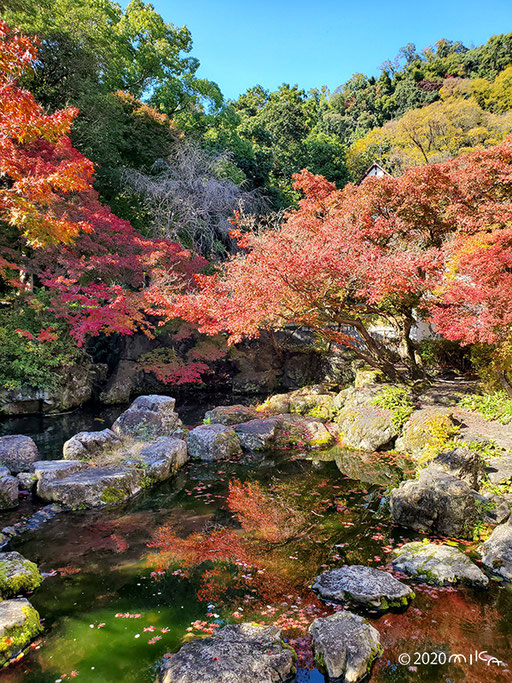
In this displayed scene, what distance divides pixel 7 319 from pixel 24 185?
6293 mm

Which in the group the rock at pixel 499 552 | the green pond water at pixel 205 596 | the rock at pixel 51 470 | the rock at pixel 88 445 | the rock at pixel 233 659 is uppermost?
the rock at pixel 88 445

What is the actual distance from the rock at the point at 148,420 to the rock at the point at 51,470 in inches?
68.5

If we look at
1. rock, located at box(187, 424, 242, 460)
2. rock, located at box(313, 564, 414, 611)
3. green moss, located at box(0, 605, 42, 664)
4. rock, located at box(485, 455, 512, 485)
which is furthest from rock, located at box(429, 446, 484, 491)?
green moss, located at box(0, 605, 42, 664)

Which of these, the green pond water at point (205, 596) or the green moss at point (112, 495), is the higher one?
the green moss at point (112, 495)

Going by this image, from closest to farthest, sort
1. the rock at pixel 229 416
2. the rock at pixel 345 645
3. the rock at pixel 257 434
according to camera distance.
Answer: the rock at pixel 345 645 < the rock at pixel 257 434 < the rock at pixel 229 416

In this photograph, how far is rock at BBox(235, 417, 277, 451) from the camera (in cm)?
962

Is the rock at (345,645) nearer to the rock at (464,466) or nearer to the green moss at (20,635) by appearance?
the green moss at (20,635)

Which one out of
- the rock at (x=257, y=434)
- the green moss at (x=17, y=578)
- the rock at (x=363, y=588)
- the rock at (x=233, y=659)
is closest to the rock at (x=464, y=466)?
the rock at (x=363, y=588)

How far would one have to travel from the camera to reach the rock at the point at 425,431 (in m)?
7.96

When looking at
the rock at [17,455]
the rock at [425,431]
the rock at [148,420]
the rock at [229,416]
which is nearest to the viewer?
the rock at [17,455]

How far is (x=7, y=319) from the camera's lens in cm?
1202

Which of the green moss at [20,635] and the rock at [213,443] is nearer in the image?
the green moss at [20,635]

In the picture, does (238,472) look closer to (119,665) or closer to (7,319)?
(119,665)

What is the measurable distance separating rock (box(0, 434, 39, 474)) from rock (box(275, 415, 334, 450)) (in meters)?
5.49
